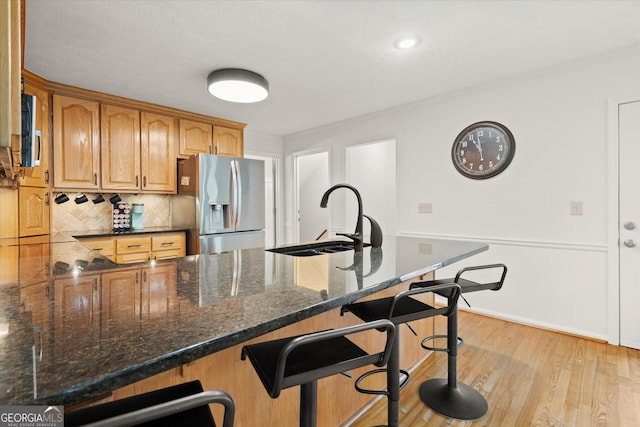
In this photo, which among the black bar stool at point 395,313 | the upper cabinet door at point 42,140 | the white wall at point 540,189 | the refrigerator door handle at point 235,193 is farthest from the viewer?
the refrigerator door handle at point 235,193

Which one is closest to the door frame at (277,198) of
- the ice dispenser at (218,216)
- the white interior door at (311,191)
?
the white interior door at (311,191)

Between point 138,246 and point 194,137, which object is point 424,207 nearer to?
point 194,137

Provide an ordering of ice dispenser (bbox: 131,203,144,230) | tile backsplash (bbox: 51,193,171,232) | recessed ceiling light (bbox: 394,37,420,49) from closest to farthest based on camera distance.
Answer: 1. recessed ceiling light (bbox: 394,37,420,49)
2. tile backsplash (bbox: 51,193,171,232)
3. ice dispenser (bbox: 131,203,144,230)

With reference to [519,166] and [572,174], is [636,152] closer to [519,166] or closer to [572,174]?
[572,174]

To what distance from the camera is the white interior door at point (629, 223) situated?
2.33 m

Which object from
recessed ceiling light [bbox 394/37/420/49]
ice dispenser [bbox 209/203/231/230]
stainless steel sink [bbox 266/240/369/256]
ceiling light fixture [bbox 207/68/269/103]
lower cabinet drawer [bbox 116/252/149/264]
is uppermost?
recessed ceiling light [bbox 394/37/420/49]

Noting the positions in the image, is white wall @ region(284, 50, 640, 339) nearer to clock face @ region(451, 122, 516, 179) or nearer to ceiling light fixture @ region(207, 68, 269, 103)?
clock face @ region(451, 122, 516, 179)

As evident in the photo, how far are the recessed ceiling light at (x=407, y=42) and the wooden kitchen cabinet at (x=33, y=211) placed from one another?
10.3ft

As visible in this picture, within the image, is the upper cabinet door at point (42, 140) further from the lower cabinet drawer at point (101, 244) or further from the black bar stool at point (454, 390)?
the black bar stool at point (454, 390)

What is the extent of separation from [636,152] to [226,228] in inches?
144

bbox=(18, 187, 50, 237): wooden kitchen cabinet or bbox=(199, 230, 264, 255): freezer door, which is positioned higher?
bbox=(18, 187, 50, 237): wooden kitchen cabinet

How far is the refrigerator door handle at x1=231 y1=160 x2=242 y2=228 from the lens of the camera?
3.65 m

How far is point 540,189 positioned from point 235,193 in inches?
120

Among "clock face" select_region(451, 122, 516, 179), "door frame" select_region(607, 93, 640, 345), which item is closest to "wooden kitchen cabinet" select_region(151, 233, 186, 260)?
"clock face" select_region(451, 122, 516, 179)
